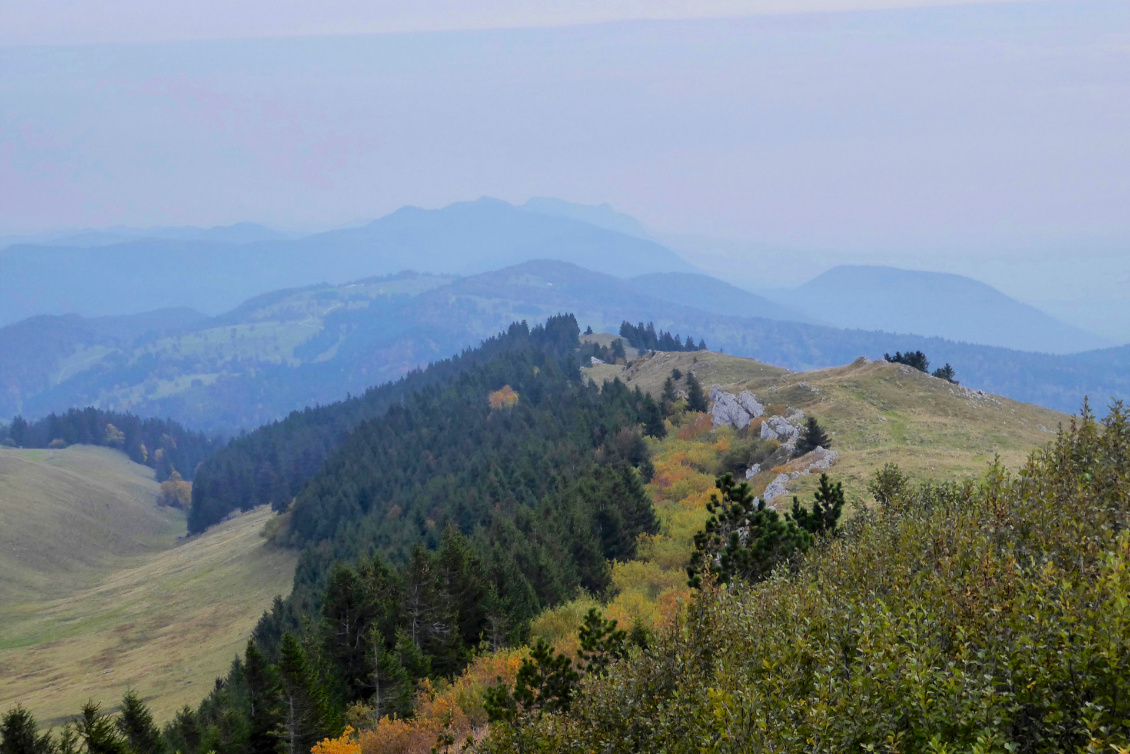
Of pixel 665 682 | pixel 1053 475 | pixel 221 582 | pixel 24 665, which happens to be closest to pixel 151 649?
pixel 24 665

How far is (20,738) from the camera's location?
96.5 ft

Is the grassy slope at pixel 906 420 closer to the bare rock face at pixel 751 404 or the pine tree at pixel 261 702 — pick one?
the bare rock face at pixel 751 404

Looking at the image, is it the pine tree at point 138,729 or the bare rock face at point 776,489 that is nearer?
the pine tree at point 138,729

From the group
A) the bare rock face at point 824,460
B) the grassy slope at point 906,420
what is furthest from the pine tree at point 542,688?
the bare rock face at point 824,460

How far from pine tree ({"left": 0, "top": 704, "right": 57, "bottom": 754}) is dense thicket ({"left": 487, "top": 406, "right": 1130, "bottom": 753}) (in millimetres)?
23949

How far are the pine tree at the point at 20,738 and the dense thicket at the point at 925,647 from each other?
78.6ft

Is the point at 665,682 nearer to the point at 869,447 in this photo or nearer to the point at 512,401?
the point at 869,447

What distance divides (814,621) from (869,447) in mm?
39739

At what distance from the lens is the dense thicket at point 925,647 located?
10.7 m

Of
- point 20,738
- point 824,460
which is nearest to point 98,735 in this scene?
point 20,738

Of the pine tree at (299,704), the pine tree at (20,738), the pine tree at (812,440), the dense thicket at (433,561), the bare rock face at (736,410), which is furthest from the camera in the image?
the bare rock face at (736,410)

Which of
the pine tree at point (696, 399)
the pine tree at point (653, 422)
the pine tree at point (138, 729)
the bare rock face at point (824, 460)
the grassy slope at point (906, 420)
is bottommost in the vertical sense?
the pine tree at point (138, 729)

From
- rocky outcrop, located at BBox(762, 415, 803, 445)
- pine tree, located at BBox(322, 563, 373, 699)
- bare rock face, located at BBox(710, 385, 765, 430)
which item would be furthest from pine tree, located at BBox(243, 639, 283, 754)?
bare rock face, located at BBox(710, 385, 765, 430)

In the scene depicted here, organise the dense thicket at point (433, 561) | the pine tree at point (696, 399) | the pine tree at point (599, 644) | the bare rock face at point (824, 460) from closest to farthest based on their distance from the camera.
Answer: the pine tree at point (599, 644)
the dense thicket at point (433, 561)
the bare rock face at point (824, 460)
the pine tree at point (696, 399)
